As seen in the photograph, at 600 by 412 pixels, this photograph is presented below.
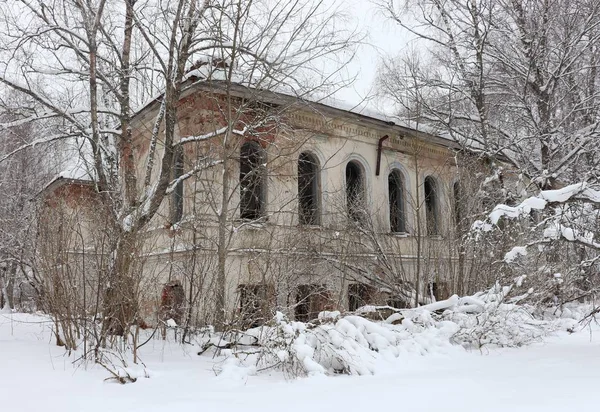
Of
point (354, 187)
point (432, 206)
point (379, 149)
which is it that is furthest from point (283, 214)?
point (432, 206)

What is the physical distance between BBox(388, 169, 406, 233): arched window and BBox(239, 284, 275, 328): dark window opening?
7558mm

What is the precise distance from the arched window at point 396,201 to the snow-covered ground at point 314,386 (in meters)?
7.88

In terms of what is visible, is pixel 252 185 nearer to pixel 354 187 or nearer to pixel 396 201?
pixel 354 187

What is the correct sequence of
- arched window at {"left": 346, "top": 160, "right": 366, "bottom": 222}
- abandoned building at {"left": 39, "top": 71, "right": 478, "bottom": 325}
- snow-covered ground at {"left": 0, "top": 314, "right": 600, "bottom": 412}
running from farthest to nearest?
1. arched window at {"left": 346, "top": 160, "right": 366, "bottom": 222}
2. abandoned building at {"left": 39, "top": 71, "right": 478, "bottom": 325}
3. snow-covered ground at {"left": 0, "top": 314, "right": 600, "bottom": 412}

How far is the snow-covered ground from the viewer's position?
473 centimetres

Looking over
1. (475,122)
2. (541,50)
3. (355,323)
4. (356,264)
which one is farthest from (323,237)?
(541,50)

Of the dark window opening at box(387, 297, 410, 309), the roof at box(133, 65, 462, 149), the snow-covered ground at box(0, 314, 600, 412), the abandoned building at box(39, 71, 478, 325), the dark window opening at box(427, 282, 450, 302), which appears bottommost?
the snow-covered ground at box(0, 314, 600, 412)

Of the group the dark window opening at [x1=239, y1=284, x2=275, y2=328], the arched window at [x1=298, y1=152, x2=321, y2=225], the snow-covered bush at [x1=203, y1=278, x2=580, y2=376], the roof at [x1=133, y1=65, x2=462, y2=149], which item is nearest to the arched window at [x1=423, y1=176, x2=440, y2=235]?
the roof at [x1=133, y1=65, x2=462, y2=149]

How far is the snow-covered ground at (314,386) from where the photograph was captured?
473 centimetres

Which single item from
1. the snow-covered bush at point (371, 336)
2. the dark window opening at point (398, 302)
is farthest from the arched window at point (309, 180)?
the snow-covered bush at point (371, 336)

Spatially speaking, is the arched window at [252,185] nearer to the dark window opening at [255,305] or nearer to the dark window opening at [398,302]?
the dark window opening at [398,302]

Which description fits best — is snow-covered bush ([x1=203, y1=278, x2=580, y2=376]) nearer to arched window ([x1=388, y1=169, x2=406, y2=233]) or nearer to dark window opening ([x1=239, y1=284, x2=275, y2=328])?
dark window opening ([x1=239, y1=284, x2=275, y2=328])

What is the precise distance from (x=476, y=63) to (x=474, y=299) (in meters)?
7.72

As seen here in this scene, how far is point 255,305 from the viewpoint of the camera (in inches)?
323
